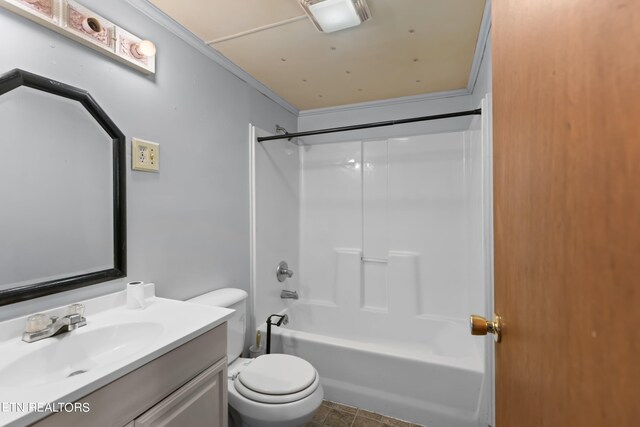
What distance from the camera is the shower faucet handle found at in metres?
2.40

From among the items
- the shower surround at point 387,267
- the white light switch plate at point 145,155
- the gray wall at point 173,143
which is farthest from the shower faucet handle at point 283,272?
the white light switch plate at point 145,155

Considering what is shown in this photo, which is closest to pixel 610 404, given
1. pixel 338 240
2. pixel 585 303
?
pixel 585 303

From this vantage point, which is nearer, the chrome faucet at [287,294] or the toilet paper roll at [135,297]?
the toilet paper roll at [135,297]

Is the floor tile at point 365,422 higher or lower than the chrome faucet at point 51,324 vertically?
lower

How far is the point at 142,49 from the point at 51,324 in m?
1.18

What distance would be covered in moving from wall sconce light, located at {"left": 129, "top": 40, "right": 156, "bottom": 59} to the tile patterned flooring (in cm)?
220

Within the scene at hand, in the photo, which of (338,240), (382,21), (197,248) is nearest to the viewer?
(382,21)

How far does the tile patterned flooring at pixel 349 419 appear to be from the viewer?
5.67ft

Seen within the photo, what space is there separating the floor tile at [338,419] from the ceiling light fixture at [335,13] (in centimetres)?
232

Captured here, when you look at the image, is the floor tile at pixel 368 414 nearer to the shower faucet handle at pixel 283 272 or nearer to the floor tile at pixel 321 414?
the floor tile at pixel 321 414

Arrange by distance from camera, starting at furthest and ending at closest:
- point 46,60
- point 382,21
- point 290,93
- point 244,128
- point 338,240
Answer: point 338,240 → point 290,93 → point 244,128 → point 382,21 → point 46,60

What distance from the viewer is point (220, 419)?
3.71 ft

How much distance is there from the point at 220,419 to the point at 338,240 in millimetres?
1791

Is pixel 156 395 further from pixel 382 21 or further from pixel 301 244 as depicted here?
pixel 301 244
